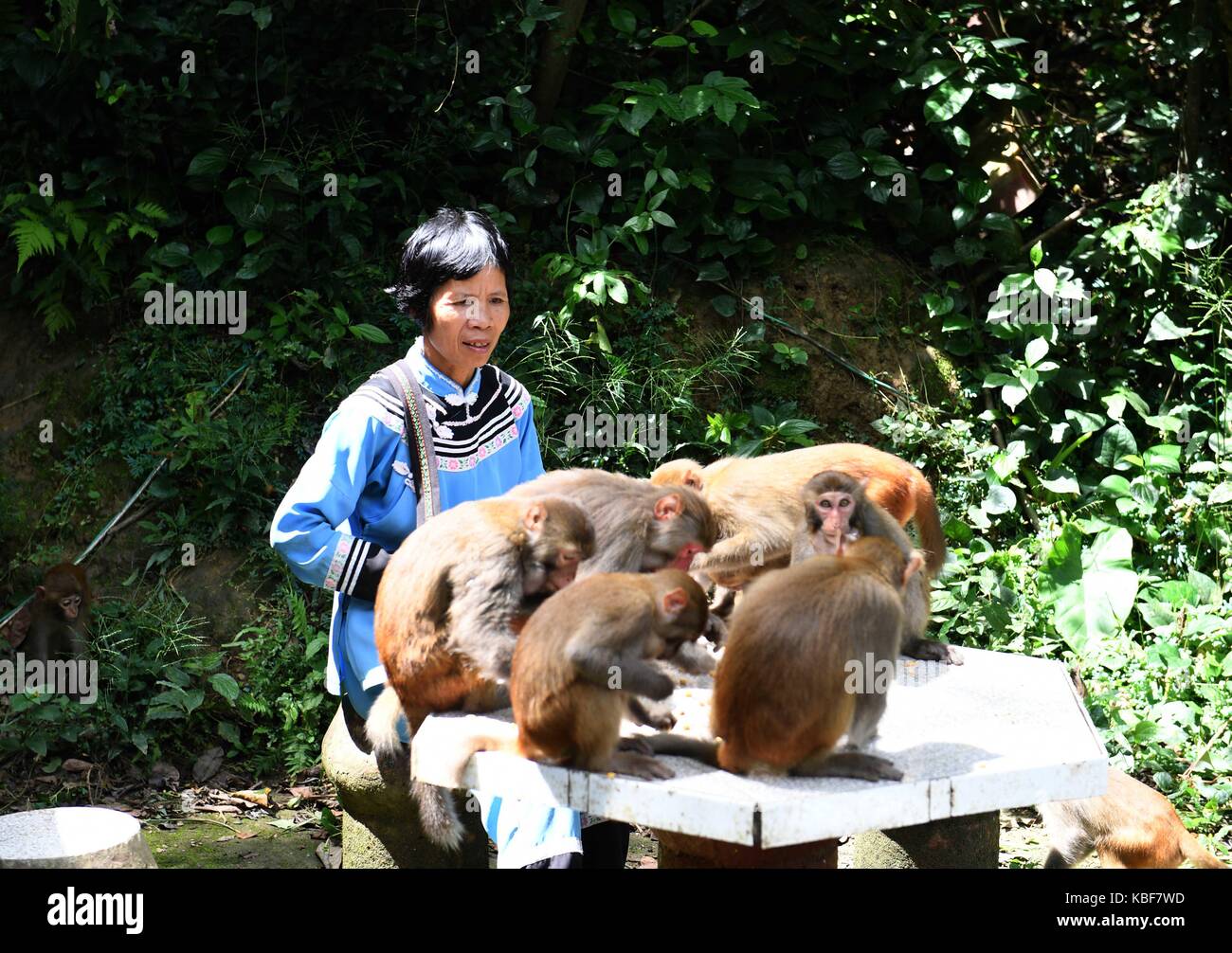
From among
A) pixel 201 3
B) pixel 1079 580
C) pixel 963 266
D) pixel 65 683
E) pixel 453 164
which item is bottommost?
pixel 65 683

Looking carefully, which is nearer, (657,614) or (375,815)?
(657,614)

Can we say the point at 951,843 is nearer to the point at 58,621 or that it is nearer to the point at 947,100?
the point at 58,621

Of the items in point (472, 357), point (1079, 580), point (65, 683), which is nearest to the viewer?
point (472, 357)

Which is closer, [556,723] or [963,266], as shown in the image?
[556,723]

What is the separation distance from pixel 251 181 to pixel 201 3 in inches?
45.6

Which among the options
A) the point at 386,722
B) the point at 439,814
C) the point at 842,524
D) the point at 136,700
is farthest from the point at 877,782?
the point at 136,700

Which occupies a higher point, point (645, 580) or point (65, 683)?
point (645, 580)

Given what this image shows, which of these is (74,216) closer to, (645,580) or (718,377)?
(718,377)

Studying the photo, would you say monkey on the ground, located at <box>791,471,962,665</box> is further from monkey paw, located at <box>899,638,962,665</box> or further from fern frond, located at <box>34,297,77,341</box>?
fern frond, located at <box>34,297,77,341</box>

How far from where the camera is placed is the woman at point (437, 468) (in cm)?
437

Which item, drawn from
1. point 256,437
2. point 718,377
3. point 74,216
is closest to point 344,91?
point 74,216

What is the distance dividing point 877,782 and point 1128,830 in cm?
247

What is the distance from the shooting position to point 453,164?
881 centimetres

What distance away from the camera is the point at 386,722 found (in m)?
4.24
